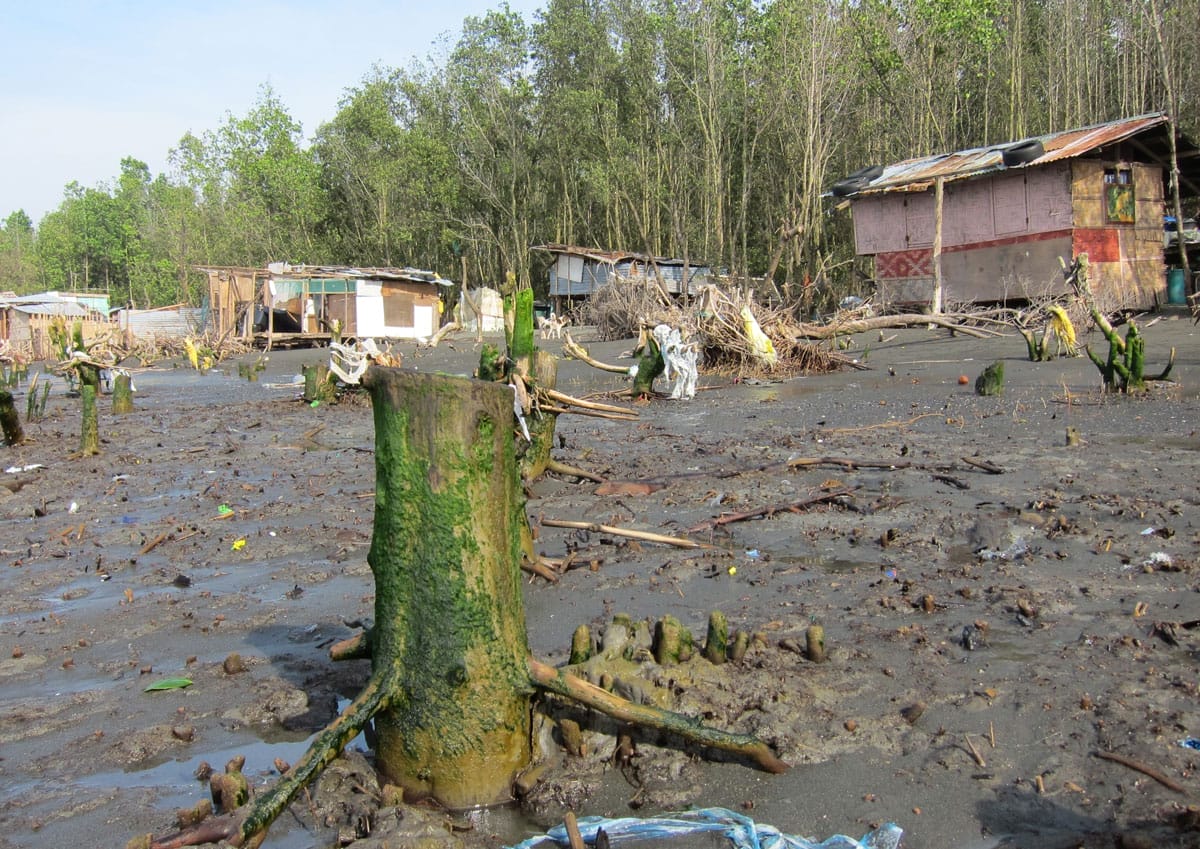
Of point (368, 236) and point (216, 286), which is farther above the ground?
point (368, 236)

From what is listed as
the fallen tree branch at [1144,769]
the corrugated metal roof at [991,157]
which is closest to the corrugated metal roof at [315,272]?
the corrugated metal roof at [991,157]

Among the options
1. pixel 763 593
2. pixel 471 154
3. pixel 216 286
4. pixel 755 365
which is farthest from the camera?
pixel 471 154

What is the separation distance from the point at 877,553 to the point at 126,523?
5.26 m

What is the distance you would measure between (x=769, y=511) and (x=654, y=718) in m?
3.45

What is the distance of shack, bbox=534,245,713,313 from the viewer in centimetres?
3306

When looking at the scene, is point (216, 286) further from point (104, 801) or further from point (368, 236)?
point (104, 801)

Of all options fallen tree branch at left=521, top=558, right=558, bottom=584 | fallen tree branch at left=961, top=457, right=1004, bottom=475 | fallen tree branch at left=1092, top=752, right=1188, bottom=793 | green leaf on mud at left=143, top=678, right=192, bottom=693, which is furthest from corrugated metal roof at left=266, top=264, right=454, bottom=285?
fallen tree branch at left=1092, top=752, right=1188, bottom=793

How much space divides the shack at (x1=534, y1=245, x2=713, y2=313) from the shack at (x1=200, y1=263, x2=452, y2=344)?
201 inches

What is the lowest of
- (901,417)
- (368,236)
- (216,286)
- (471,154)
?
(901,417)

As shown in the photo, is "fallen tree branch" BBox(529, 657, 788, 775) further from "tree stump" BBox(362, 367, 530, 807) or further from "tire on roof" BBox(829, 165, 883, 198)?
"tire on roof" BBox(829, 165, 883, 198)

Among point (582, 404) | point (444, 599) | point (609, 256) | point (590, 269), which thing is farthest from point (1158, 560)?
point (590, 269)

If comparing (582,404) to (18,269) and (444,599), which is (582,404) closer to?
(444,599)

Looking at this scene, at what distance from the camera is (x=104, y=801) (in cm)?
315

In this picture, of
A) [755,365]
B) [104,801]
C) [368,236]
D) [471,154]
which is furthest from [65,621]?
[368,236]
